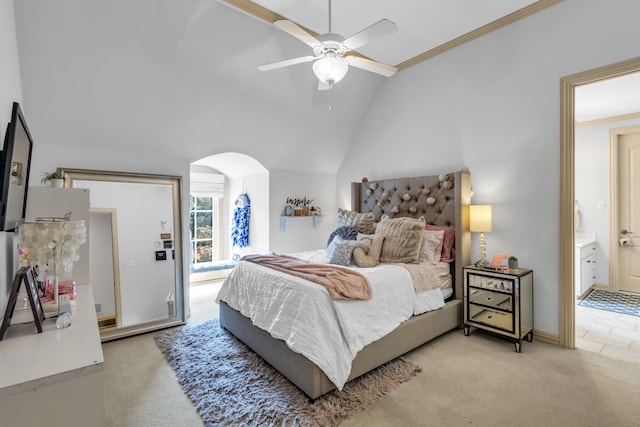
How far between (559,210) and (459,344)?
5.24ft

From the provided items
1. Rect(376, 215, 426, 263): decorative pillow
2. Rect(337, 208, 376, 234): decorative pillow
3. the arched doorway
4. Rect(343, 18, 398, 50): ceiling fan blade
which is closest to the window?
the arched doorway

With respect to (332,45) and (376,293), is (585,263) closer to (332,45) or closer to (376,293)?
(376,293)

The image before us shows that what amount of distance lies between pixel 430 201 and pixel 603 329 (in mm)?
2251

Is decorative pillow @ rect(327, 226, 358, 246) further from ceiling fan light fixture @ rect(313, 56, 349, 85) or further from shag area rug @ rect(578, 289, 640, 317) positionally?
shag area rug @ rect(578, 289, 640, 317)

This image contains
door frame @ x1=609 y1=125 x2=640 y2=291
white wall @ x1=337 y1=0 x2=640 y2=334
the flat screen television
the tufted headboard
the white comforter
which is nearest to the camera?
the flat screen television

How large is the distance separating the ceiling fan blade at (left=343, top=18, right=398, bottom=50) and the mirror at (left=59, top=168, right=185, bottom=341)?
2603 mm

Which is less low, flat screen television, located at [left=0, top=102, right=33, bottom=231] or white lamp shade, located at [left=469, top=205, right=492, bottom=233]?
flat screen television, located at [left=0, top=102, right=33, bottom=231]

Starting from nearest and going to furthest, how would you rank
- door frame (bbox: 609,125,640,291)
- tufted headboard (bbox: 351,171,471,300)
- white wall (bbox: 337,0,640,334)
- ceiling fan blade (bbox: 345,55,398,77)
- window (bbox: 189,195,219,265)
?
1. ceiling fan blade (bbox: 345,55,398,77)
2. white wall (bbox: 337,0,640,334)
3. tufted headboard (bbox: 351,171,471,300)
4. door frame (bbox: 609,125,640,291)
5. window (bbox: 189,195,219,265)

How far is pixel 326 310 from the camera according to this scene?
219 centimetres

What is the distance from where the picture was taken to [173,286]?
12.3ft

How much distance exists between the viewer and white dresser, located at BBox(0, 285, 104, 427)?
91 cm

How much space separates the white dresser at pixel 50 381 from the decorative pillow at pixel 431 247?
2912 millimetres

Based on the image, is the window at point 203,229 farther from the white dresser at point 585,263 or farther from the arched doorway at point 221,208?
→ the white dresser at point 585,263

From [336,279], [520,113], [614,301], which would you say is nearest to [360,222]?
[336,279]
